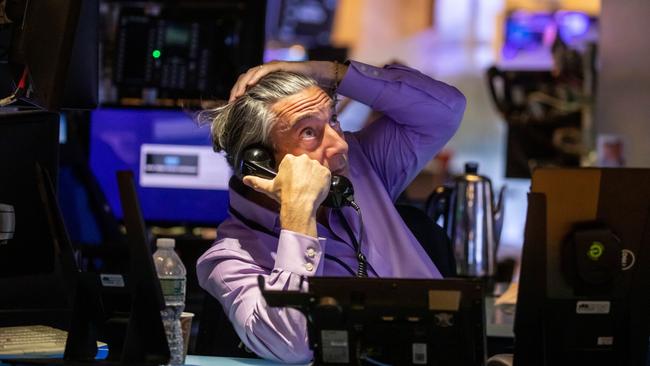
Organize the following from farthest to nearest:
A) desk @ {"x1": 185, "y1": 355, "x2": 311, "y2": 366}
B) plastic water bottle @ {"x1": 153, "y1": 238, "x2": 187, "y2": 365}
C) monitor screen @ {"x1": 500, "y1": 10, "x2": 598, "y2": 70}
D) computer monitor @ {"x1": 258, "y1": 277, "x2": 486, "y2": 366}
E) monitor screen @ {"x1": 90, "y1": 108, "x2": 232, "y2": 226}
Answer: monitor screen @ {"x1": 500, "y1": 10, "x2": 598, "y2": 70} < monitor screen @ {"x1": 90, "y1": 108, "x2": 232, "y2": 226} < desk @ {"x1": 185, "y1": 355, "x2": 311, "y2": 366} < plastic water bottle @ {"x1": 153, "y1": 238, "x2": 187, "y2": 365} < computer monitor @ {"x1": 258, "y1": 277, "x2": 486, "y2": 366}

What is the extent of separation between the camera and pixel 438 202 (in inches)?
158

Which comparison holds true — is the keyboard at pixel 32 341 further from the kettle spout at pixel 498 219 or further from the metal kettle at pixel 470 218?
the kettle spout at pixel 498 219

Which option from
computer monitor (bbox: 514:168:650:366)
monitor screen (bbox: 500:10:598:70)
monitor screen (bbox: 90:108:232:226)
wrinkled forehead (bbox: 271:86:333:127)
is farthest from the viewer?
monitor screen (bbox: 500:10:598:70)

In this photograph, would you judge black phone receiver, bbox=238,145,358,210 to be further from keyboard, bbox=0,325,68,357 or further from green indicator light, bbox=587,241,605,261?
green indicator light, bbox=587,241,605,261

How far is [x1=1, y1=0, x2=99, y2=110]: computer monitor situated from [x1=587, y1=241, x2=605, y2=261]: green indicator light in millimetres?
1247

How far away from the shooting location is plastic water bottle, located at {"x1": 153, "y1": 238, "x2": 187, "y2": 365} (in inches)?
91.4

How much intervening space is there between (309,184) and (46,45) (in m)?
0.71

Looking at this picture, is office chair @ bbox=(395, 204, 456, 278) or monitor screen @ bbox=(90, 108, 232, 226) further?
monitor screen @ bbox=(90, 108, 232, 226)

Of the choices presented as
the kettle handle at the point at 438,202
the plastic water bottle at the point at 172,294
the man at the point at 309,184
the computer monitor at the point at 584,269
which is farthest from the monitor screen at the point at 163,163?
the computer monitor at the point at 584,269

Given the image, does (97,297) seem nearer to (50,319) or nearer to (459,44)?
(50,319)

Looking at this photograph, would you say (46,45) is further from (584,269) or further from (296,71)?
(584,269)

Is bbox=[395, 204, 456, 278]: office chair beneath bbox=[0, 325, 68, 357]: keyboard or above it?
above

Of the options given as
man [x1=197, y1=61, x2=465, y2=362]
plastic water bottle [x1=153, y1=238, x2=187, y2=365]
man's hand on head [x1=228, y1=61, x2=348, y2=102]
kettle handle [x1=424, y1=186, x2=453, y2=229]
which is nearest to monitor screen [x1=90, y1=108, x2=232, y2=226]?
kettle handle [x1=424, y1=186, x2=453, y2=229]

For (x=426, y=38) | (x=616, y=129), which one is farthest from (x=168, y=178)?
(x=426, y=38)
